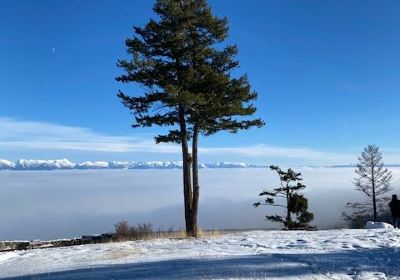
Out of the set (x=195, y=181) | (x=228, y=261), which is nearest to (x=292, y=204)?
(x=195, y=181)

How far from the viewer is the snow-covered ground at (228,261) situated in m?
10.7

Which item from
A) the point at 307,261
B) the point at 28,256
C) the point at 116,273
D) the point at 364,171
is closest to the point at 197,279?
the point at 116,273

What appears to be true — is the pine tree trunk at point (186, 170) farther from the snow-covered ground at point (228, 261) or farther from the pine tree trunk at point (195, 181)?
the snow-covered ground at point (228, 261)

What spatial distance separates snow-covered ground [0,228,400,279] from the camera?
10.7m

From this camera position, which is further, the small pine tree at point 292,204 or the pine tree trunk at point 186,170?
the small pine tree at point 292,204

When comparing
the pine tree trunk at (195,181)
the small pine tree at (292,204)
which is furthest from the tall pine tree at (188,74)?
the small pine tree at (292,204)

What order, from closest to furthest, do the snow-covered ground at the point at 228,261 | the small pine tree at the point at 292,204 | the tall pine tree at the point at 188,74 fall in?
the snow-covered ground at the point at 228,261, the tall pine tree at the point at 188,74, the small pine tree at the point at 292,204

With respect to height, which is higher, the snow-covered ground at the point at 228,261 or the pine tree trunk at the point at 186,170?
the pine tree trunk at the point at 186,170

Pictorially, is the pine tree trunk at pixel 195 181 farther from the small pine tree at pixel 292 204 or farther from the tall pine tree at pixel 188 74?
the small pine tree at pixel 292 204

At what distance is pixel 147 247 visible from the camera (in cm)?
1582

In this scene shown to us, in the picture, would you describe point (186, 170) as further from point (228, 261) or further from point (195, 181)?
point (228, 261)

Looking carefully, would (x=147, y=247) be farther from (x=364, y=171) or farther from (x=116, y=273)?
(x=364, y=171)

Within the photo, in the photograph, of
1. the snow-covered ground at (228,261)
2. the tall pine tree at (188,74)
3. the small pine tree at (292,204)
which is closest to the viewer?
the snow-covered ground at (228,261)

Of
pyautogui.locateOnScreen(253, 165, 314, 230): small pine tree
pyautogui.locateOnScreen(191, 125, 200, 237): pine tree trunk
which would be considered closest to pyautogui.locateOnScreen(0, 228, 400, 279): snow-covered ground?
pyautogui.locateOnScreen(191, 125, 200, 237): pine tree trunk
